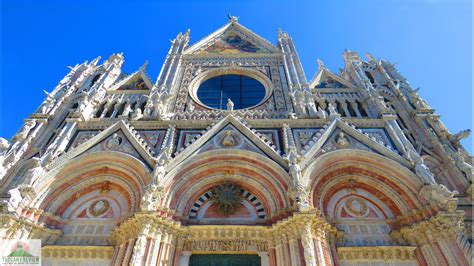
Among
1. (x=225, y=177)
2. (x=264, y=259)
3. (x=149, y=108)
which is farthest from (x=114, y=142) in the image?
(x=264, y=259)

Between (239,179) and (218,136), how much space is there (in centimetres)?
192

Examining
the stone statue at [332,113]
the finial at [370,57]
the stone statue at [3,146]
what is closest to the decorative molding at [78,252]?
the stone statue at [3,146]

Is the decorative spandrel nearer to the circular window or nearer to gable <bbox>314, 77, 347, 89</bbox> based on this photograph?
the circular window

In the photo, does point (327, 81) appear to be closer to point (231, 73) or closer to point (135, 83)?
point (231, 73)

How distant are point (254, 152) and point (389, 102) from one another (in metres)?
7.55

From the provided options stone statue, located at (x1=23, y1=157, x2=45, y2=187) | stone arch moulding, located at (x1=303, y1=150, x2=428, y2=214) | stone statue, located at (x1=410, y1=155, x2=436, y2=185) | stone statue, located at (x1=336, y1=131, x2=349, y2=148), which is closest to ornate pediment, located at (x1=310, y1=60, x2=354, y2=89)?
stone statue, located at (x1=336, y1=131, x2=349, y2=148)

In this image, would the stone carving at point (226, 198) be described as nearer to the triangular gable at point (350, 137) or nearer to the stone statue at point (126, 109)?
the triangular gable at point (350, 137)

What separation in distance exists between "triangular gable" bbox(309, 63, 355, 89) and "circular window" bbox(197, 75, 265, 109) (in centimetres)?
266

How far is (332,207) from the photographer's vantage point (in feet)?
35.3

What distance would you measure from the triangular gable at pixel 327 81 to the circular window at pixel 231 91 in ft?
8.72

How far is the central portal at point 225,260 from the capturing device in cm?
928

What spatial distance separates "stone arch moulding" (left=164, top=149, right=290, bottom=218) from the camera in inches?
408

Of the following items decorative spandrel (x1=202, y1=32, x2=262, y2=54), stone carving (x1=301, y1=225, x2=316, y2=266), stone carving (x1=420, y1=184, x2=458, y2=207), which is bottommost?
stone carving (x1=301, y1=225, x2=316, y2=266)

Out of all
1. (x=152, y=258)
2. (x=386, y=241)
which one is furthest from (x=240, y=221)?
(x=386, y=241)
